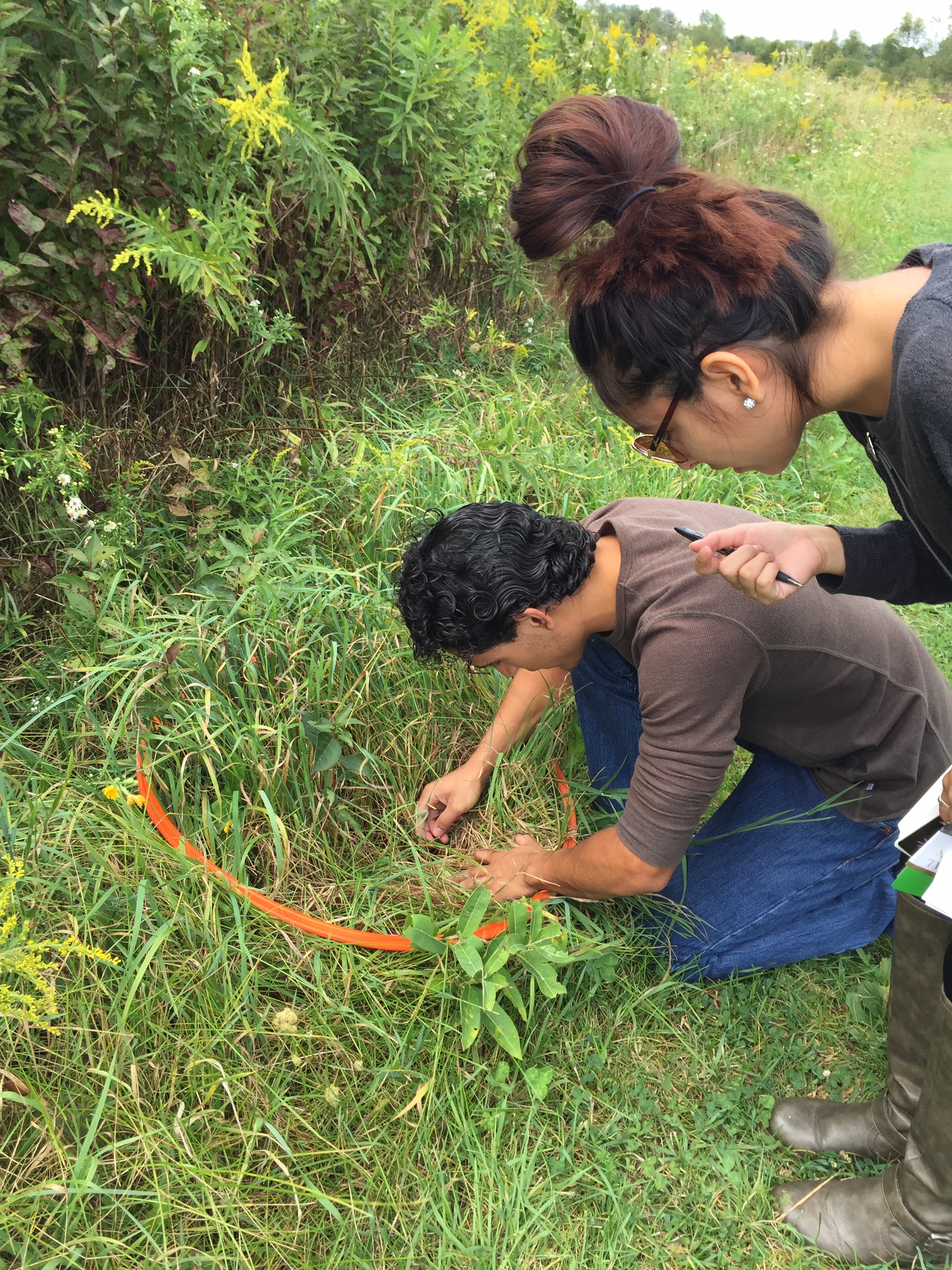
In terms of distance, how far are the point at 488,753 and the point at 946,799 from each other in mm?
1083

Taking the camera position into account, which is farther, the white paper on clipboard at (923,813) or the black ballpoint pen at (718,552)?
the black ballpoint pen at (718,552)

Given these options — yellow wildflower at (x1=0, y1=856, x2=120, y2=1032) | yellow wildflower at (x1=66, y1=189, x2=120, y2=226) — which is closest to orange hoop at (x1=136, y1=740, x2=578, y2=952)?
yellow wildflower at (x1=0, y1=856, x2=120, y2=1032)

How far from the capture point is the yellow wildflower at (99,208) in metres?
1.84

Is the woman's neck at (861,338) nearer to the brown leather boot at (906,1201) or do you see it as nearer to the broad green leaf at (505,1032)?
the brown leather boot at (906,1201)

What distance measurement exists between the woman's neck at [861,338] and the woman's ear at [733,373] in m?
0.09

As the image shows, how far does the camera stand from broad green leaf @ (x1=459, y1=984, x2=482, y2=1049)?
1612 millimetres

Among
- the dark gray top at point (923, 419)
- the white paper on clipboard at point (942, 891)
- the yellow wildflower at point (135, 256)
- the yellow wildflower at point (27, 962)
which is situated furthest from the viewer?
the yellow wildflower at point (135, 256)

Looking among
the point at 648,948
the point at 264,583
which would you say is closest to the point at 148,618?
the point at 264,583

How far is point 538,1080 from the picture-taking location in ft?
5.56

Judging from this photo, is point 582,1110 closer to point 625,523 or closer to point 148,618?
point 625,523

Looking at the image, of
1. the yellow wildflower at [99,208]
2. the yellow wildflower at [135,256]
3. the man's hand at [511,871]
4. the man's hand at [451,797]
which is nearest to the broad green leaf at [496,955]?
the man's hand at [511,871]

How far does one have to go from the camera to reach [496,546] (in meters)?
1.62

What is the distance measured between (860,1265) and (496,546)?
4.60 feet

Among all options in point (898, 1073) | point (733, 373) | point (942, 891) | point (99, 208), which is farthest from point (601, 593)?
point (99, 208)
